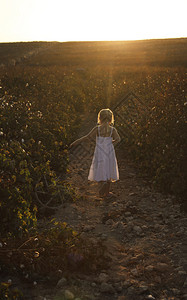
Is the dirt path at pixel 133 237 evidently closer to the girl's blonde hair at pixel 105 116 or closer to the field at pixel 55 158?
the field at pixel 55 158

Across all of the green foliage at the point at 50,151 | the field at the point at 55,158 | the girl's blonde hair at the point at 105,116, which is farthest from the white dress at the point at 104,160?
the green foliage at the point at 50,151

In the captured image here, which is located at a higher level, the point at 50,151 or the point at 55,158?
the point at 50,151

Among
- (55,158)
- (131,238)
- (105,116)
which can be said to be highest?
(105,116)

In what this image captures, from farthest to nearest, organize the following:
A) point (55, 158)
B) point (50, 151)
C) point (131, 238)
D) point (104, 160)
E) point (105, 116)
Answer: point (55, 158) → point (50, 151) → point (104, 160) → point (105, 116) → point (131, 238)

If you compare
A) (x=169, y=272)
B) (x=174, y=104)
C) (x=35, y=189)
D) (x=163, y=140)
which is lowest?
(x=169, y=272)

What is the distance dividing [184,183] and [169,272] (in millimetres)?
2716

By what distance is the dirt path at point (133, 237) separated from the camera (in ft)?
13.1

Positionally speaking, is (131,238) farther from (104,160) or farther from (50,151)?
(50,151)

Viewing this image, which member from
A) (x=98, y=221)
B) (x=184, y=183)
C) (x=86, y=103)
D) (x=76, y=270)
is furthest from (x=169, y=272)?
(x=86, y=103)

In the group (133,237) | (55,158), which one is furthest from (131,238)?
(55,158)

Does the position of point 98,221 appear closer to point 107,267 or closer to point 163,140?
point 107,267

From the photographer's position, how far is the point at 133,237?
5.44m

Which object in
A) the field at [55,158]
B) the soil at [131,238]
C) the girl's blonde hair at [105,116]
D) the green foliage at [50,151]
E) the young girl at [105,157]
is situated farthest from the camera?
the young girl at [105,157]

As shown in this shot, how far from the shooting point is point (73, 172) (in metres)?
9.02
